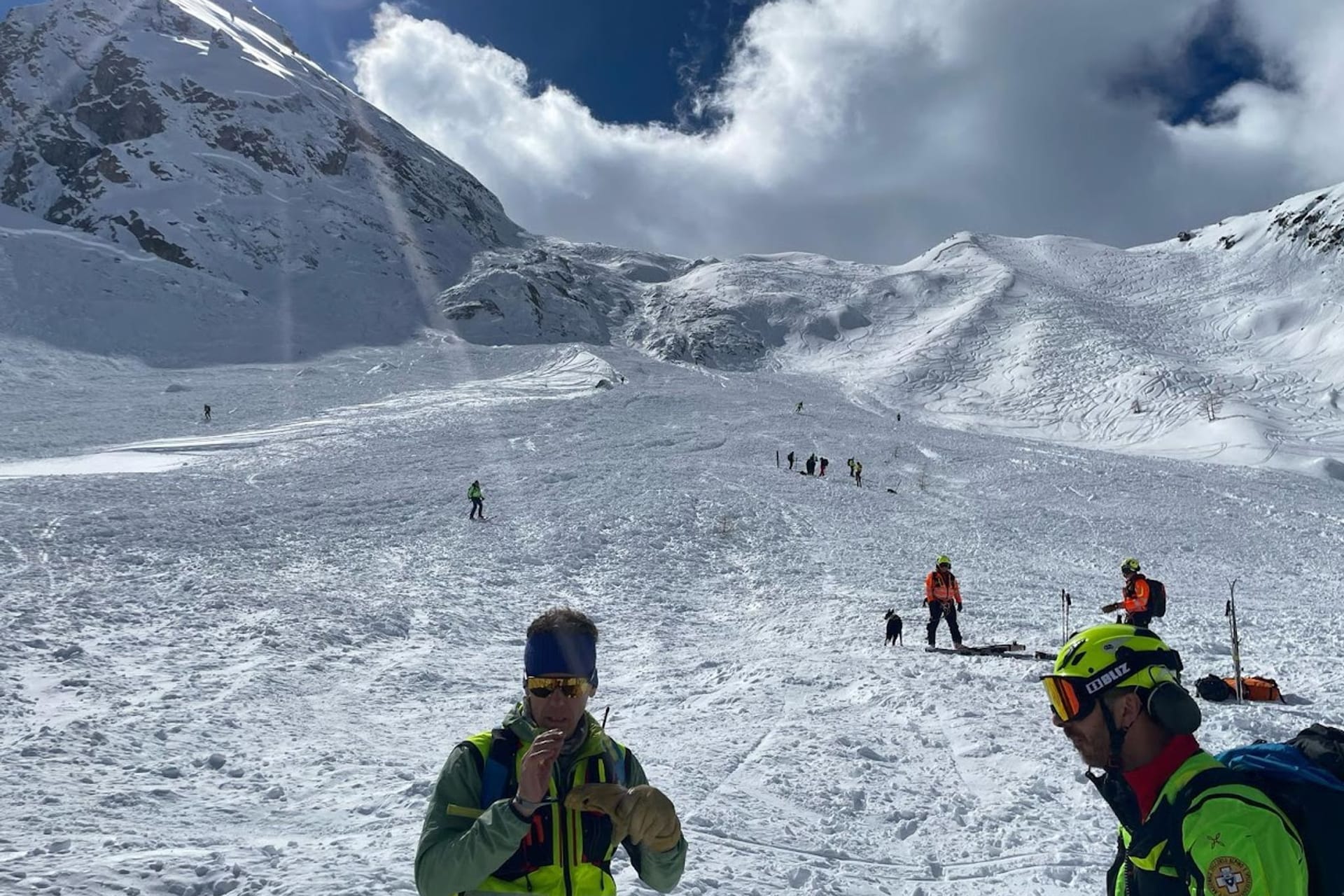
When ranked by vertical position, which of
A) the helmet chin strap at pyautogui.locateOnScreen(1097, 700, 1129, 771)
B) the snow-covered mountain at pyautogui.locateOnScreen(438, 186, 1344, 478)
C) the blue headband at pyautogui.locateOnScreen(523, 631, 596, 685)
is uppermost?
the snow-covered mountain at pyautogui.locateOnScreen(438, 186, 1344, 478)

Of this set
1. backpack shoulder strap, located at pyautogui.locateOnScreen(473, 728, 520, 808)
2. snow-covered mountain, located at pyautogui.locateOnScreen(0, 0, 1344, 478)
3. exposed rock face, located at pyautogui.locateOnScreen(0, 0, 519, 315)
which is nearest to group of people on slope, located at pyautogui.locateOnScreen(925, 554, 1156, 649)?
backpack shoulder strap, located at pyautogui.locateOnScreen(473, 728, 520, 808)

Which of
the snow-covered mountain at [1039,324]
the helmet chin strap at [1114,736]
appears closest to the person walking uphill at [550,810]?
the helmet chin strap at [1114,736]

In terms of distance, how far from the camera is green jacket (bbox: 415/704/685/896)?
2.71 metres

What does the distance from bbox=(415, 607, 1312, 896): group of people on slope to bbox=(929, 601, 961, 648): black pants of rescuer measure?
1103cm

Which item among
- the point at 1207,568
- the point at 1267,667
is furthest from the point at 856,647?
the point at 1207,568

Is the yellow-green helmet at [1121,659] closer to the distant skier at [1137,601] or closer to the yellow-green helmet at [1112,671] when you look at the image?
the yellow-green helmet at [1112,671]

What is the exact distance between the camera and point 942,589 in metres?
13.9

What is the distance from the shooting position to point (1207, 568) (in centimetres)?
2158

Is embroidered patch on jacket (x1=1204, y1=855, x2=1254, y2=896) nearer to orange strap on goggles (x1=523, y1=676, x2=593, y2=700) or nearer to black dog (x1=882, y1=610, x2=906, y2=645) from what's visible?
orange strap on goggles (x1=523, y1=676, x2=593, y2=700)

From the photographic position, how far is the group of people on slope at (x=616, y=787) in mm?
2662

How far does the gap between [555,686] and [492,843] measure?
1.76 ft

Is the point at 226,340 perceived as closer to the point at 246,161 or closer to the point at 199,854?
the point at 246,161

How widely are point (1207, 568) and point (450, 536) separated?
20062 millimetres

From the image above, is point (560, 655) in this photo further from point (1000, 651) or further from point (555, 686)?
point (1000, 651)
